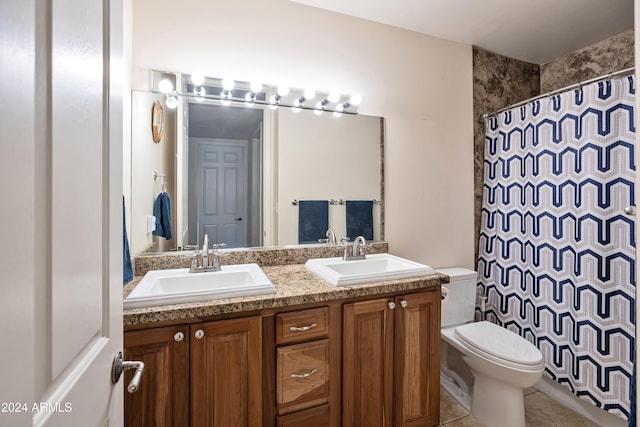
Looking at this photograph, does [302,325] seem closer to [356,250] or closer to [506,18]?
[356,250]

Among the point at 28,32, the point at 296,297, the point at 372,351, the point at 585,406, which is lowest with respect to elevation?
the point at 585,406

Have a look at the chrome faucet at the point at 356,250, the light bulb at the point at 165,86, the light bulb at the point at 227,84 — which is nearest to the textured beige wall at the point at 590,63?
the chrome faucet at the point at 356,250

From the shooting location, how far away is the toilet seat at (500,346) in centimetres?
152

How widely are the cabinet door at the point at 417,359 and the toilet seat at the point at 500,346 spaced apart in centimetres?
30

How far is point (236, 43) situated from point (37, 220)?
1.70 metres

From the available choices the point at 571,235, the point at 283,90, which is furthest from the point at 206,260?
the point at 571,235

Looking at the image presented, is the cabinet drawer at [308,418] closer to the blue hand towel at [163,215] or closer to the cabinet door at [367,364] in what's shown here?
the cabinet door at [367,364]

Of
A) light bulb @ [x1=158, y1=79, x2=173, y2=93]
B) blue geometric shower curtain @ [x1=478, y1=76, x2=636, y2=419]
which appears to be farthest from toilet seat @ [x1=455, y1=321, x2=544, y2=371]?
light bulb @ [x1=158, y1=79, x2=173, y2=93]

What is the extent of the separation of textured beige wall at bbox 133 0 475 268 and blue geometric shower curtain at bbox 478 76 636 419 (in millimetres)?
296

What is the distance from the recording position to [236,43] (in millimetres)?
1756

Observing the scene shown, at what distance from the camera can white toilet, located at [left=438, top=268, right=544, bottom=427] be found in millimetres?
1535

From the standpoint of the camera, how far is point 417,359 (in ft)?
4.95

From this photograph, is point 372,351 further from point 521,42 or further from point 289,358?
point 521,42

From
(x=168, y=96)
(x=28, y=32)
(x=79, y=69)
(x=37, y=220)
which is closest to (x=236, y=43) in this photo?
(x=168, y=96)
